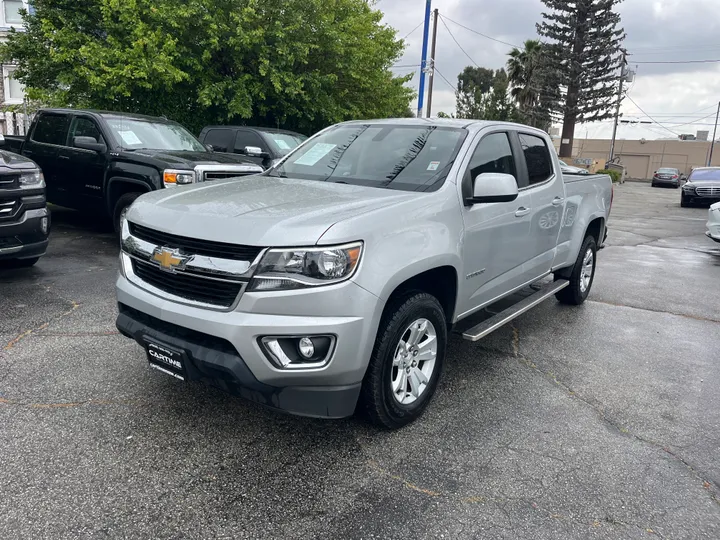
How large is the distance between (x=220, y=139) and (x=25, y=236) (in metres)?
6.13

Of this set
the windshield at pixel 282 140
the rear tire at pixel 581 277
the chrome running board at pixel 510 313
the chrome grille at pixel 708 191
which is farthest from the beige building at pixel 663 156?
the chrome running board at pixel 510 313

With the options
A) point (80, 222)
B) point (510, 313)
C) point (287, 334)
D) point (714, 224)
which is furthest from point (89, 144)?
point (714, 224)

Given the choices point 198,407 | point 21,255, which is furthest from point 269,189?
point 21,255

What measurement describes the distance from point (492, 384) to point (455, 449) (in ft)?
3.36

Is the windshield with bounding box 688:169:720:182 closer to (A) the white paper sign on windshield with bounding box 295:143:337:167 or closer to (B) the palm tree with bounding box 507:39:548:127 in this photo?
(B) the palm tree with bounding box 507:39:548:127

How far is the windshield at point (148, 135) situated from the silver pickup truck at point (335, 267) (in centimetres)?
425

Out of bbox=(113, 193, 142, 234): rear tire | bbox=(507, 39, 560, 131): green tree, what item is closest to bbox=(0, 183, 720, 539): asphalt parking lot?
bbox=(113, 193, 142, 234): rear tire

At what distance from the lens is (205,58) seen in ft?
45.2

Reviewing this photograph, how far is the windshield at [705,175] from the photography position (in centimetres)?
2139

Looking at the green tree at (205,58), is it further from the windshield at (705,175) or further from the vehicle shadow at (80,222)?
the windshield at (705,175)

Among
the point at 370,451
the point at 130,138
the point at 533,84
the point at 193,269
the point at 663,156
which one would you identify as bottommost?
the point at 370,451

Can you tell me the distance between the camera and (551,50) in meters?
39.1

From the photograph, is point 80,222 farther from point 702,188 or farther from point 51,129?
point 702,188

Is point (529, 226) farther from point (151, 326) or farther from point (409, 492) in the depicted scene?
point (151, 326)
